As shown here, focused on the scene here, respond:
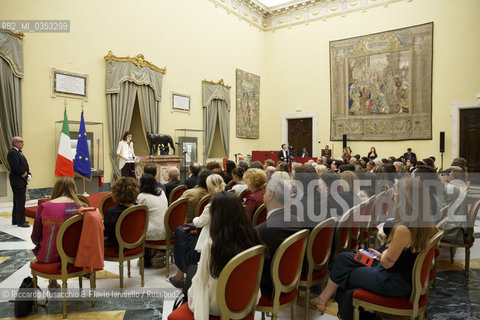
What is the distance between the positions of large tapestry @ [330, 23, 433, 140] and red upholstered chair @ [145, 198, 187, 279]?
11.7 m

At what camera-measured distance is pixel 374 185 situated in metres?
5.07

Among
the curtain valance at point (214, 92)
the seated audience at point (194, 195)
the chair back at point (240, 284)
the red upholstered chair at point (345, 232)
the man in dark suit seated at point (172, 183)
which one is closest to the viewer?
the chair back at point (240, 284)

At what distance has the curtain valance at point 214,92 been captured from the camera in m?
12.5

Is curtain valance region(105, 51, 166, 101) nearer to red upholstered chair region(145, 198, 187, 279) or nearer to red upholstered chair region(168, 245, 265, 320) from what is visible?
red upholstered chair region(145, 198, 187, 279)

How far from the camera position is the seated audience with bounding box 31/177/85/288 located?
2623mm

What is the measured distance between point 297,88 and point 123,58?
8179 mm

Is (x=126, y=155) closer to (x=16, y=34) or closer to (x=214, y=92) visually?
(x=16, y=34)

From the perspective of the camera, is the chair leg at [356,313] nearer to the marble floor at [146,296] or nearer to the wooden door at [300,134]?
the marble floor at [146,296]

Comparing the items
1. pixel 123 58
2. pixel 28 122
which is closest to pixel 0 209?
pixel 28 122

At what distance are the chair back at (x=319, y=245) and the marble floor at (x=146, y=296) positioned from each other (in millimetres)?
435

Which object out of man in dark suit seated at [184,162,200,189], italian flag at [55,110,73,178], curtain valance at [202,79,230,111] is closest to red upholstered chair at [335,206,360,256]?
man in dark suit seated at [184,162,200,189]

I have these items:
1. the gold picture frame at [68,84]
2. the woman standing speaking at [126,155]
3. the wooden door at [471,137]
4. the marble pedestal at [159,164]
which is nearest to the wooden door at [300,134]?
the wooden door at [471,137]

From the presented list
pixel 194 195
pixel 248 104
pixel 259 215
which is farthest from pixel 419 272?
pixel 248 104

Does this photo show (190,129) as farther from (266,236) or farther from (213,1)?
(266,236)
